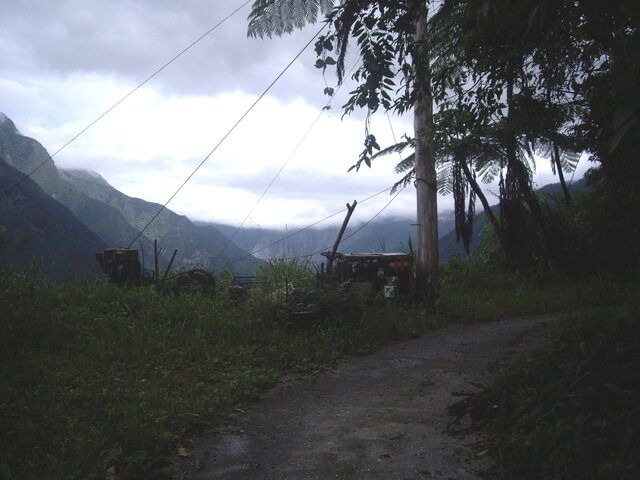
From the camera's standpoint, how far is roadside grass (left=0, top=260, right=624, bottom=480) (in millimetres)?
3184

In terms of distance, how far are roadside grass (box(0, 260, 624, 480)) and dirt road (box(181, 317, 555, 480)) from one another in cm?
34

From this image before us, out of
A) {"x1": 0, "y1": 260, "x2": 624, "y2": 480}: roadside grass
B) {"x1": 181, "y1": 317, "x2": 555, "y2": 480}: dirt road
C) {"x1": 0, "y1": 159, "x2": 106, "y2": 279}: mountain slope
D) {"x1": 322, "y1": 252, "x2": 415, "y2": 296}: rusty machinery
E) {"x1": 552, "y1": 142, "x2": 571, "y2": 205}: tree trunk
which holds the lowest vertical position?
{"x1": 181, "y1": 317, "x2": 555, "y2": 480}: dirt road

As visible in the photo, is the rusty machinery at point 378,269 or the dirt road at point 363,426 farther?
the rusty machinery at point 378,269

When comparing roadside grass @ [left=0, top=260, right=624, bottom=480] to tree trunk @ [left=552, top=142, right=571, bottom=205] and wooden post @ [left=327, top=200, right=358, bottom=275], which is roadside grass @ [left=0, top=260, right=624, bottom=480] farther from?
tree trunk @ [left=552, top=142, right=571, bottom=205]

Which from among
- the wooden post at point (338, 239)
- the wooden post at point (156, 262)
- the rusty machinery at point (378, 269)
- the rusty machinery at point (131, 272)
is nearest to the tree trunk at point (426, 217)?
the rusty machinery at point (378, 269)

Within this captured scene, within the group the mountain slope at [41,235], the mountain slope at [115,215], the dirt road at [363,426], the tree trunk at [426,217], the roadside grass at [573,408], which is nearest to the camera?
the roadside grass at [573,408]

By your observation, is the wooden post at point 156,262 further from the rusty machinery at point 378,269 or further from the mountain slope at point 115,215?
the rusty machinery at point 378,269

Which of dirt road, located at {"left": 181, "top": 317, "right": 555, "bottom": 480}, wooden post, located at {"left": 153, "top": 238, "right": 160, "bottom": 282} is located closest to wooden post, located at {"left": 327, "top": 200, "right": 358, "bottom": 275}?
dirt road, located at {"left": 181, "top": 317, "right": 555, "bottom": 480}

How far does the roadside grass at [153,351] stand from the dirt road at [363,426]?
0.34 m

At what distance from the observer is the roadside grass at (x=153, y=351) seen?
318 centimetres

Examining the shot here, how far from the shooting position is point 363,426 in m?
3.62

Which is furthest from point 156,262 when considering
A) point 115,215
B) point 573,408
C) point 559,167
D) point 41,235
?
point 559,167

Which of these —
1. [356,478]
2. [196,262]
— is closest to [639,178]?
[356,478]

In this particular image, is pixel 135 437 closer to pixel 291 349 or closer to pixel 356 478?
pixel 356 478
